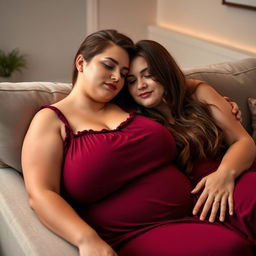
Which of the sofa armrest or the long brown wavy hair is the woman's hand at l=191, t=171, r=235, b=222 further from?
the sofa armrest

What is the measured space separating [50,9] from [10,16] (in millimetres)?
391

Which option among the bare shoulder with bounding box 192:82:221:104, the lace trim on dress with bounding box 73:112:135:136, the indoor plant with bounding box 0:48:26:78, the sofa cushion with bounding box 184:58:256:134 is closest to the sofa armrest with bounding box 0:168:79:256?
the lace trim on dress with bounding box 73:112:135:136

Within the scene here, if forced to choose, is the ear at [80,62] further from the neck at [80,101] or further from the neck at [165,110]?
the neck at [165,110]

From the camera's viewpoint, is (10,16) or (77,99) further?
(10,16)

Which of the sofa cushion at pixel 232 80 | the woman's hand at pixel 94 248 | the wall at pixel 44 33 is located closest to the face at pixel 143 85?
the sofa cushion at pixel 232 80

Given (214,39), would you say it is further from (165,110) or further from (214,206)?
(214,206)

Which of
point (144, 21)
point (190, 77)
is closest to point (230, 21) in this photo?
point (144, 21)

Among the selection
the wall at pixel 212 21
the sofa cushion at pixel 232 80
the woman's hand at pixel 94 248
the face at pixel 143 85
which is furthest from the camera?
the wall at pixel 212 21

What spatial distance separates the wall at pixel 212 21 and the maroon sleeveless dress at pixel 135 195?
163 cm

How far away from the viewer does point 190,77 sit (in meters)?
1.87

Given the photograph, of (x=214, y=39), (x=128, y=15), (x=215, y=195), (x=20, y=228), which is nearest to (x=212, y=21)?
(x=214, y=39)

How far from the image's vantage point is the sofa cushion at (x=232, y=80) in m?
1.91

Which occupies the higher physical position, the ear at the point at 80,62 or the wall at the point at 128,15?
the ear at the point at 80,62

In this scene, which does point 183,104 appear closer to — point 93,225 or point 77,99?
point 77,99
